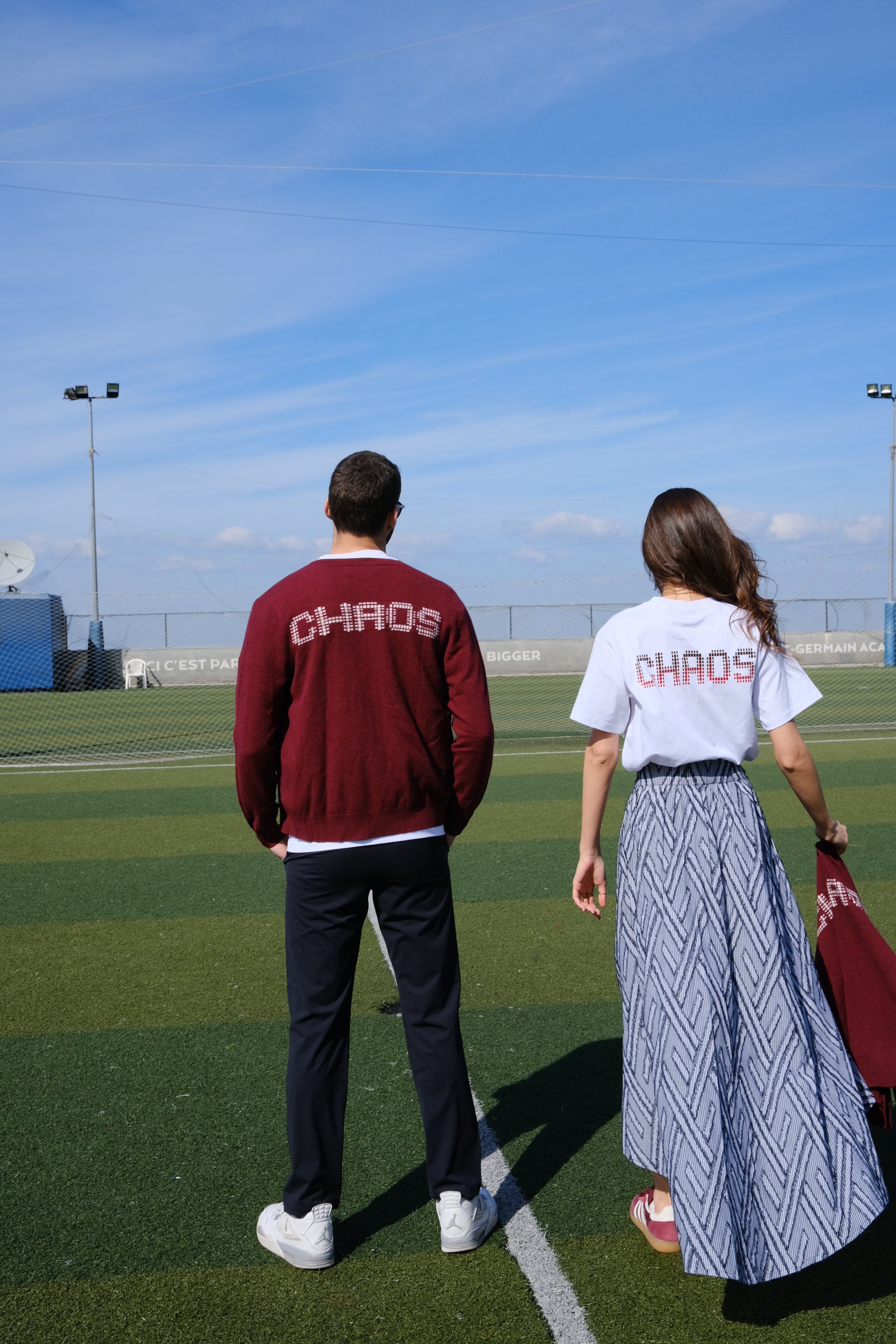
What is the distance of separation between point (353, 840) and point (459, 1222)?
1.08m

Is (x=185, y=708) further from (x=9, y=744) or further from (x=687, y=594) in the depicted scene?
(x=687, y=594)

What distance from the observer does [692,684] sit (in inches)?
112

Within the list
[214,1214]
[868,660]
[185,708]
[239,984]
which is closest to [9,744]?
[185,708]

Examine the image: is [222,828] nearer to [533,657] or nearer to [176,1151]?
[176,1151]

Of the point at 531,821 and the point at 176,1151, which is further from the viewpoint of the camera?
the point at 531,821

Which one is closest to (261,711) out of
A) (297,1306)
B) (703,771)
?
(703,771)

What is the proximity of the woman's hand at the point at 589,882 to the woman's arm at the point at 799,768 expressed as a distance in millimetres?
554

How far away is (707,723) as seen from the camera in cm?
283

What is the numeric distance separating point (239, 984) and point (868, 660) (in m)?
32.3

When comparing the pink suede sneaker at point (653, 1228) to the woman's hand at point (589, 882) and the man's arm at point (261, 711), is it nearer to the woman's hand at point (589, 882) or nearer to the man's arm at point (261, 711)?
the woman's hand at point (589, 882)

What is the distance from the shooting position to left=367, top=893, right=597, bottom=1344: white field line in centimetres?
272

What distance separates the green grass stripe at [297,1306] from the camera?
8.85 feet

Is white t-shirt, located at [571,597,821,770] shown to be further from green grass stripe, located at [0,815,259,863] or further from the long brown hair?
green grass stripe, located at [0,815,259,863]

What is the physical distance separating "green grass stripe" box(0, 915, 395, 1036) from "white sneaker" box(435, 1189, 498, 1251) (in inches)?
81.0
